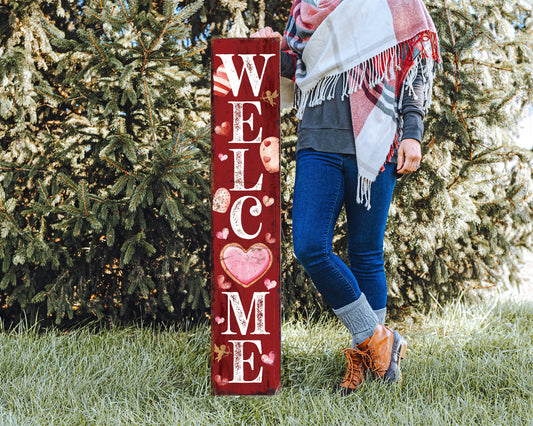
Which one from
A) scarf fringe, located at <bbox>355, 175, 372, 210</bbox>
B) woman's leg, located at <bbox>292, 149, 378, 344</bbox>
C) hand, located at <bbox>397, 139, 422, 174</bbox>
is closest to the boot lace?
woman's leg, located at <bbox>292, 149, 378, 344</bbox>

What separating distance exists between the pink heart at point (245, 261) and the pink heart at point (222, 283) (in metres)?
0.03

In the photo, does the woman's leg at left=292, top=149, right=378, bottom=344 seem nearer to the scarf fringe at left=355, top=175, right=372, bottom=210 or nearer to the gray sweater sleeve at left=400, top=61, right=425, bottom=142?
the scarf fringe at left=355, top=175, right=372, bottom=210

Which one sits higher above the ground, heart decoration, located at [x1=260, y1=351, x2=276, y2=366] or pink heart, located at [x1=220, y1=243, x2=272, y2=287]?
pink heart, located at [x1=220, y1=243, x2=272, y2=287]

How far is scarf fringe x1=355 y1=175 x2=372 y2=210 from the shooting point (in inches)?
73.1

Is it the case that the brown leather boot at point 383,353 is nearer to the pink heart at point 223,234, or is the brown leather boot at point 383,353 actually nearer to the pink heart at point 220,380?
the pink heart at point 220,380

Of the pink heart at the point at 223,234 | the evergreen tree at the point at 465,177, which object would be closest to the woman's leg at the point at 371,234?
the pink heart at the point at 223,234

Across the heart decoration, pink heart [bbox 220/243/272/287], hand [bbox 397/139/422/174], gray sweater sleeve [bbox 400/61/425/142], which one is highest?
gray sweater sleeve [bbox 400/61/425/142]

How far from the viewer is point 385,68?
1872 mm

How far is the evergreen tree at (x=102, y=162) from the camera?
8.01 ft

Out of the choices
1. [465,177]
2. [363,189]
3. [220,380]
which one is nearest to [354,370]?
[220,380]

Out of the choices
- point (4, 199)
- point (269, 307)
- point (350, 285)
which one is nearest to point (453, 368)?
point (350, 285)

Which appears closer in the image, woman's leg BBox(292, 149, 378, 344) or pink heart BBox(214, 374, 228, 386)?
woman's leg BBox(292, 149, 378, 344)

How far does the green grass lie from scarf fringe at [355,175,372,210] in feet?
2.49

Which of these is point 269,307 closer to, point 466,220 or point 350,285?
point 350,285
